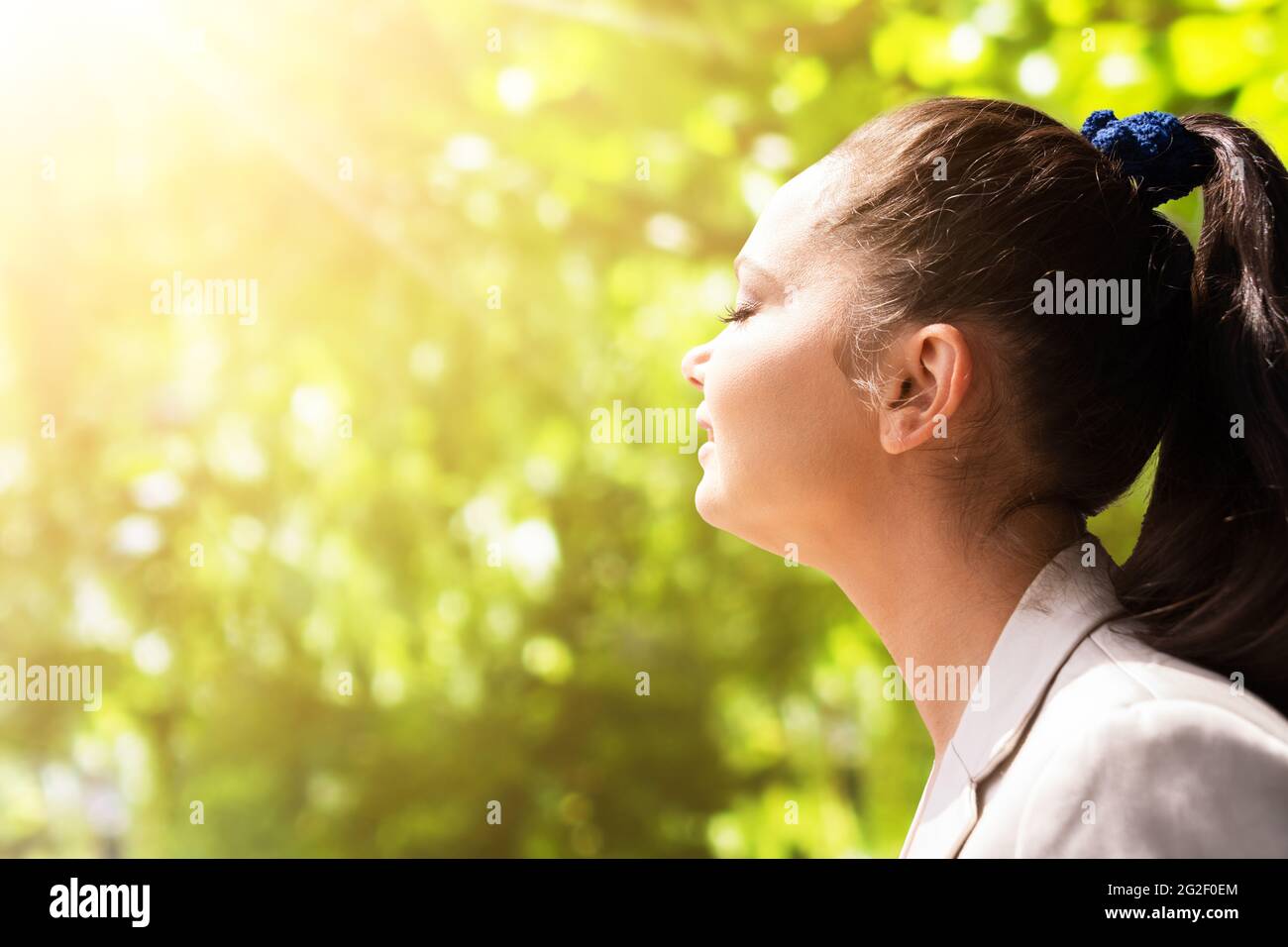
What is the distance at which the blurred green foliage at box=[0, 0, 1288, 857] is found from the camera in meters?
2.70

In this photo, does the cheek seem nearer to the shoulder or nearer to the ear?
the ear

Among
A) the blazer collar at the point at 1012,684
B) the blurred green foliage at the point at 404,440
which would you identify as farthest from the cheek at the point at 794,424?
the blurred green foliage at the point at 404,440

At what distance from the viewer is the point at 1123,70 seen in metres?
2.18

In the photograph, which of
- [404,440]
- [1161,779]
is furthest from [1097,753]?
[404,440]

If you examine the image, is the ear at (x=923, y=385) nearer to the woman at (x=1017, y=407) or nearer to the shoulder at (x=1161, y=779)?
the woman at (x=1017, y=407)

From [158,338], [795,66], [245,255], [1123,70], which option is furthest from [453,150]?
[1123,70]

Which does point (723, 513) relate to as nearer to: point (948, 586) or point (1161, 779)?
point (948, 586)

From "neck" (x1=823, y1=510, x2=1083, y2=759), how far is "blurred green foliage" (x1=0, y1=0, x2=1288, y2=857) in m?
1.53

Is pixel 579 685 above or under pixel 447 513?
under

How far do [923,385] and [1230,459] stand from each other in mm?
290

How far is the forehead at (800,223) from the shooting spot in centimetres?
120

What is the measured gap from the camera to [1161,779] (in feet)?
2.90
